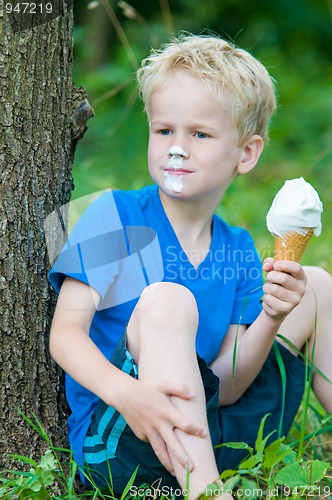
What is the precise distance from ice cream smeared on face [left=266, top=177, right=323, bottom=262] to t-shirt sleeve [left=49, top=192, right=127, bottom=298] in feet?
1.23

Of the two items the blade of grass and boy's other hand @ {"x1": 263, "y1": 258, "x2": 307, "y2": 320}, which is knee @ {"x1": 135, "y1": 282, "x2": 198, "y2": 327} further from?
the blade of grass

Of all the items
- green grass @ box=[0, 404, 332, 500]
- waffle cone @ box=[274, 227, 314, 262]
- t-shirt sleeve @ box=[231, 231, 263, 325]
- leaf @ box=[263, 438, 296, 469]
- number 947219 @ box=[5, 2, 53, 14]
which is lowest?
green grass @ box=[0, 404, 332, 500]

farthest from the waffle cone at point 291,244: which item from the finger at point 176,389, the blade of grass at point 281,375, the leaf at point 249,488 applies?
the leaf at point 249,488

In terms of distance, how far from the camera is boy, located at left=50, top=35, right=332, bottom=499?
1414mm

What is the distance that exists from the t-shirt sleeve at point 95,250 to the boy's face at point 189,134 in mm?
173

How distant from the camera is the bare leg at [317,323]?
6.15 feet

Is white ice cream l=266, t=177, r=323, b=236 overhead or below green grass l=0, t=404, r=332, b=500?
overhead

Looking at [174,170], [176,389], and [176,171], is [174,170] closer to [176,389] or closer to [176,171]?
[176,171]

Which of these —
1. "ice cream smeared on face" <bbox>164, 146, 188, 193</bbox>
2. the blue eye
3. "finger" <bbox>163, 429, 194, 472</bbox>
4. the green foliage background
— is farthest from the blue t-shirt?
the green foliage background

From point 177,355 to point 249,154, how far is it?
76 cm

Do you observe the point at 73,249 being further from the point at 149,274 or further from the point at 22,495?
the point at 22,495

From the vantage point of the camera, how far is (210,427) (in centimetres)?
165

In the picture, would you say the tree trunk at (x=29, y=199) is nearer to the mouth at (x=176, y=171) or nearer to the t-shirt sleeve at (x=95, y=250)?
the t-shirt sleeve at (x=95, y=250)

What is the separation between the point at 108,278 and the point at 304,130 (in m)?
4.84
